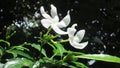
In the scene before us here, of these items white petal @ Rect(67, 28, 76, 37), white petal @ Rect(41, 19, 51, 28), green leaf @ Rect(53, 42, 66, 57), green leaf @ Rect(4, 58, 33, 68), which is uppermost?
green leaf @ Rect(53, 42, 66, 57)

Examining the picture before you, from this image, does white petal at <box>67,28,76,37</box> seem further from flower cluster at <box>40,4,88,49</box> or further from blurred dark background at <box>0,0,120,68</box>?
blurred dark background at <box>0,0,120,68</box>

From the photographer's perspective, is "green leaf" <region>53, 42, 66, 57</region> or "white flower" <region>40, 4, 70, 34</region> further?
"green leaf" <region>53, 42, 66, 57</region>

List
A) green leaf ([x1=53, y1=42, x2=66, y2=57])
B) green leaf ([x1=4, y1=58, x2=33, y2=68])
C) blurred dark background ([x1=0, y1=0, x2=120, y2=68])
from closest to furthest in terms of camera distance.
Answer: green leaf ([x1=4, y1=58, x2=33, y2=68]) → green leaf ([x1=53, y1=42, x2=66, y2=57]) → blurred dark background ([x1=0, y1=0, x2=120, y2=68])

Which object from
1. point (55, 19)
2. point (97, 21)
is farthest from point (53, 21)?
point (97, 21)

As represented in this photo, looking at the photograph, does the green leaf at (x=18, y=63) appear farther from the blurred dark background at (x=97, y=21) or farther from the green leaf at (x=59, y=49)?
the blurred dark background at (x=97, y=21)

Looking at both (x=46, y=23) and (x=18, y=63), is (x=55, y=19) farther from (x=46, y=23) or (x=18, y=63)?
(x=18, y=63)

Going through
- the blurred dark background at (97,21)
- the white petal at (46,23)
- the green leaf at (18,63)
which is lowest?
the green leaf at (18,63)

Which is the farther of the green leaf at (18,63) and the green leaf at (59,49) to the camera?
the green leaf at (59,49)

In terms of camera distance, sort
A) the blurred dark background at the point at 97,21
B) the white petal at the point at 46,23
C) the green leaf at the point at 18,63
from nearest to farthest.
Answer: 1. the white petal at the point at 46,23
2. the green leaf at the point at 18,63
3. the blurred dark background at the point at 97,21

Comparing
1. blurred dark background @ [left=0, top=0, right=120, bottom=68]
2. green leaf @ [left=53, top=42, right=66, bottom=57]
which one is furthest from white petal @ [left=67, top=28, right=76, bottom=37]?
blurred dark background @ [left=0, top=0, right=120, bottom=68]

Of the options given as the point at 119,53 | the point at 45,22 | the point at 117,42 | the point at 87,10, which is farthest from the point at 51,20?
the point at 117,42

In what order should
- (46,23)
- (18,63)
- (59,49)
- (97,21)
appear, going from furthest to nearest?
(97,21) → (59,49) → (18,63) → (46,23)

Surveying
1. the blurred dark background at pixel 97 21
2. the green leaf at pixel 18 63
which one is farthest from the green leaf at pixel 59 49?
the blurred dark background at pixel 97 21
